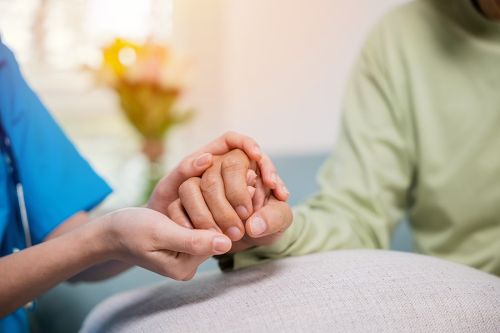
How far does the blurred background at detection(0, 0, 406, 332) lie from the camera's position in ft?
7.18

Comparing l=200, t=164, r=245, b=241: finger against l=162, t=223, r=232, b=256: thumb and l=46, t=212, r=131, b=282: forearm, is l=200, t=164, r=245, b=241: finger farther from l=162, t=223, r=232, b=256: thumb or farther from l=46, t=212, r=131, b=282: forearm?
l=46, t=212, r=131, b=282: forearm

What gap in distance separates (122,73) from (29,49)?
59 cm

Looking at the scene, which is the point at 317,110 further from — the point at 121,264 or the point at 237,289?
the point at 237,289

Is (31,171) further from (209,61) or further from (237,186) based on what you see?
(209,61)

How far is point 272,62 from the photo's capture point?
231cm

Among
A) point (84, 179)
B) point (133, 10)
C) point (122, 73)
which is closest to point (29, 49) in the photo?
point (133, 10)

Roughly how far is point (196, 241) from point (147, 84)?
1231 mm

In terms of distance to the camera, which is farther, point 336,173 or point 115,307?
point 336,173

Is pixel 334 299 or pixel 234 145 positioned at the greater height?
pixel 234 145

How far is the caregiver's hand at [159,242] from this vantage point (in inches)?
23.5

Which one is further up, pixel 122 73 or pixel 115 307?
pixel 122 73

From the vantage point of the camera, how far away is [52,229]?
2.89 feet

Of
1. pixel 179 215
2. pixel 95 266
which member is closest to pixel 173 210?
pixel 179 215

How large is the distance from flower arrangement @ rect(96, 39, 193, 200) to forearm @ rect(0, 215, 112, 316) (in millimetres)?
1002
